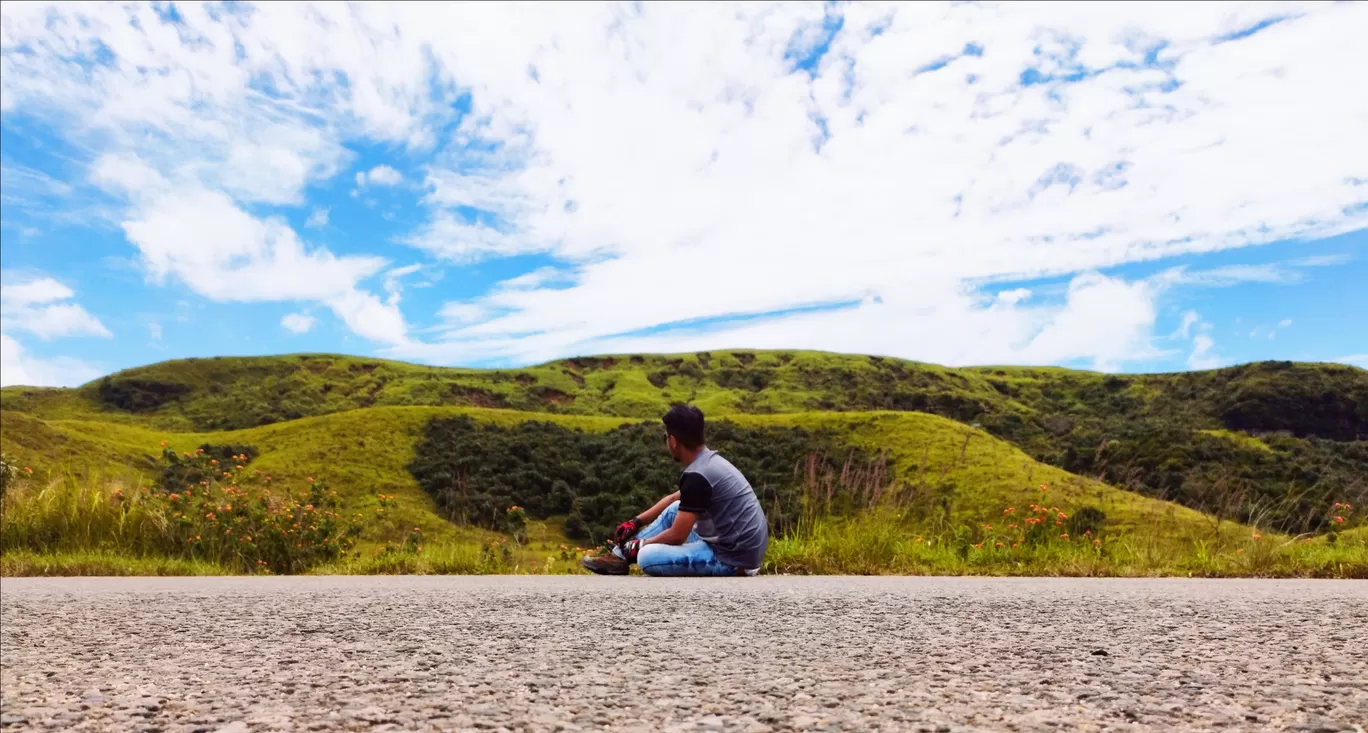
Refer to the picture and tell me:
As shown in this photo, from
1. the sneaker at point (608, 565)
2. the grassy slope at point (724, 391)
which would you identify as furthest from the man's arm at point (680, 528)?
the grassy slope at point (724, 391)

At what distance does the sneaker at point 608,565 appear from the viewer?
7168 millimetres

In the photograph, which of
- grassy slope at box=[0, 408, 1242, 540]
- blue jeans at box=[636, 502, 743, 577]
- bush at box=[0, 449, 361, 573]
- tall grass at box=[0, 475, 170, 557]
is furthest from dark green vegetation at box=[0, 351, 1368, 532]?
tall grass at box=[0, 475, 170, 557]

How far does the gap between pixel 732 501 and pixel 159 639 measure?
3.90 meters

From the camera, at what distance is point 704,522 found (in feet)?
22.5

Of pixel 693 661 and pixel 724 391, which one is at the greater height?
pixel 724 391

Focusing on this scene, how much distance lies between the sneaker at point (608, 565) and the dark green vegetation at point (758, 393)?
177 feet

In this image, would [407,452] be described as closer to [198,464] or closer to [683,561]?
[198,464]

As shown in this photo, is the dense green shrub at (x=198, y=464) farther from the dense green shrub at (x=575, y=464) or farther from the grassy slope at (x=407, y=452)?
the dense green shrub at (x=575, y=464)

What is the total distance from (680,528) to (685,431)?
709 mm

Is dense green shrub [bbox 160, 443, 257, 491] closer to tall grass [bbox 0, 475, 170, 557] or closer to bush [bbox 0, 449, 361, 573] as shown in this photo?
bush [bbox 0, 449, 361, 573]

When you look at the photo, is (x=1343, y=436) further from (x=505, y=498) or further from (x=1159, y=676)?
(x=1159, y=676)

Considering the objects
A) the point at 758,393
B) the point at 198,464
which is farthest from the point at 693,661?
the point at 758,393

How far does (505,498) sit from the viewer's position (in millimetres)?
34875

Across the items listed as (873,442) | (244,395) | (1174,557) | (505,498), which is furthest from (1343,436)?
(244,395)
